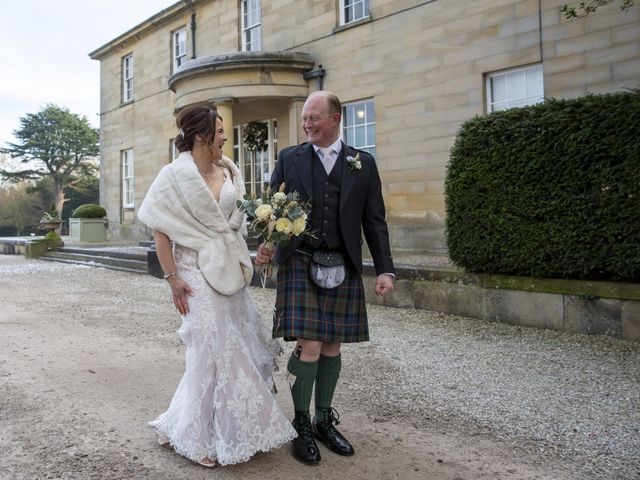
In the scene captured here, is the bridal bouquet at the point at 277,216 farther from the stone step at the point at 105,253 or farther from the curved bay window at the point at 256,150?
the curved bay window at the point at 256,150

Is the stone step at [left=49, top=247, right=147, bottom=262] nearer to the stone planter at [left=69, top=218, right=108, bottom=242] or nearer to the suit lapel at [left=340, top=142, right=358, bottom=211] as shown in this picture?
the stone planter at [left=69, top=218, right=108, bottom=242]

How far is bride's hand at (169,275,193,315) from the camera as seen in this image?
2807 millimetres

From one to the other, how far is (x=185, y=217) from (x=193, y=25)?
16837mm

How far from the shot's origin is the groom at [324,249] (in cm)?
284

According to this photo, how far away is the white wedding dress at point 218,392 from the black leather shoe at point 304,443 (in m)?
0.07

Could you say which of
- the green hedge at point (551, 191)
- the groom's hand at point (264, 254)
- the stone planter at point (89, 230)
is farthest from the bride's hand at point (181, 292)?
the stone planter at point (89, 230)

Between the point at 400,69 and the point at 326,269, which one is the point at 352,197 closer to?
the point at 326,269

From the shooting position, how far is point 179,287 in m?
2.81

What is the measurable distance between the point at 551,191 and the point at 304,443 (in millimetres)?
4166

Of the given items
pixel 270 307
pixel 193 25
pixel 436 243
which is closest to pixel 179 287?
pixel 270 307

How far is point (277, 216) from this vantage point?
2.69 metres

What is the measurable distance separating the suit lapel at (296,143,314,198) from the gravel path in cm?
142

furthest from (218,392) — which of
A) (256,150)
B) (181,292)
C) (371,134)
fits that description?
(256,150)

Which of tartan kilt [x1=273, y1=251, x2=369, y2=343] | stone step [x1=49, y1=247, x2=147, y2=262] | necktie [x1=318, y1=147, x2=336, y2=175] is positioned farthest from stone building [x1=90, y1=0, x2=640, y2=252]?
tartan kilt [x1=273, y1=251, x2=369, y2=343]
